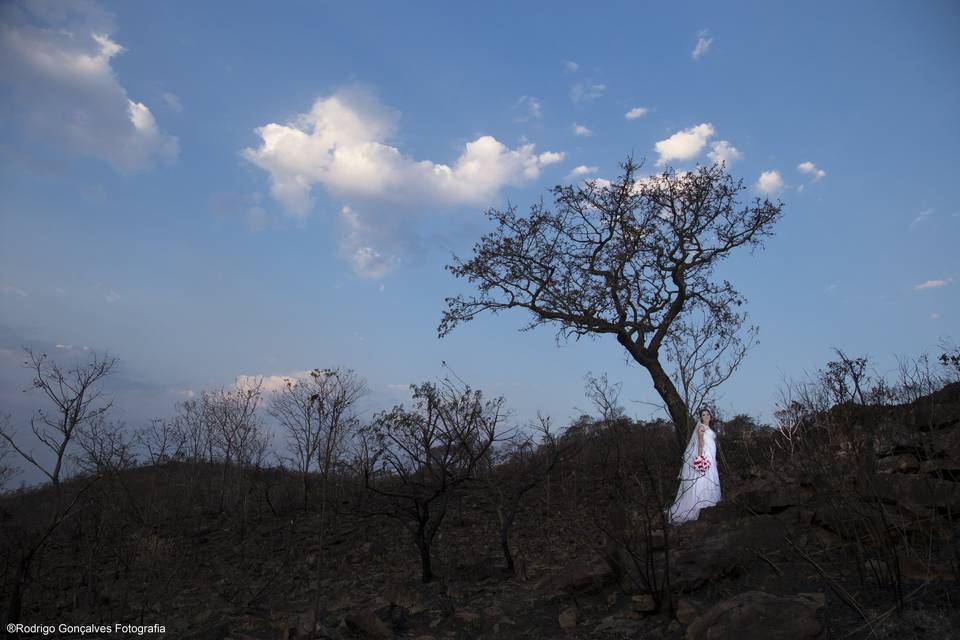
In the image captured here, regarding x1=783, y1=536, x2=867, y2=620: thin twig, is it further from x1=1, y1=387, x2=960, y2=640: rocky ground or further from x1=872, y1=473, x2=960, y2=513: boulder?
x1=872, y1=473, x2=960, y2=513: boulder

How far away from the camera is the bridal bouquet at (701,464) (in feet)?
33.4

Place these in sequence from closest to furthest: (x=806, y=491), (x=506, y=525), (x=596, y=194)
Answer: (x=806, y=491) → (x=506, y=525) → (x=596, y=194)

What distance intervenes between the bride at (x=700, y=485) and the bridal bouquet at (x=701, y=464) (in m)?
0.03

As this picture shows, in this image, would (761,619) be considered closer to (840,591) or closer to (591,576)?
(840,591)

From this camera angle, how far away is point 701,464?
10.2 metres

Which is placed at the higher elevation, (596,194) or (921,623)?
(596,194)

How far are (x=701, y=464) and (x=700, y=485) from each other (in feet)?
1.24

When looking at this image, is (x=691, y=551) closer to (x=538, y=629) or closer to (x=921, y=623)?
(x=538, y=629)

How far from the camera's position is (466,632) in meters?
7.21

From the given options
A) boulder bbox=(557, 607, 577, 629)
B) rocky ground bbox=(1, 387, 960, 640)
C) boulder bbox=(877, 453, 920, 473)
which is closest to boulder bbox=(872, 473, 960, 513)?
rocky ground bbox=(1, 387, 960, 640)

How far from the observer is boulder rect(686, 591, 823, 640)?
455 centimetres

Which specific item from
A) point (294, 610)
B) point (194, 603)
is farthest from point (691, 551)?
point (194, 603)

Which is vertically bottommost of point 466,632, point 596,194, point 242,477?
point 466,632

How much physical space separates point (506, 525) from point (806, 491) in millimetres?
4439
